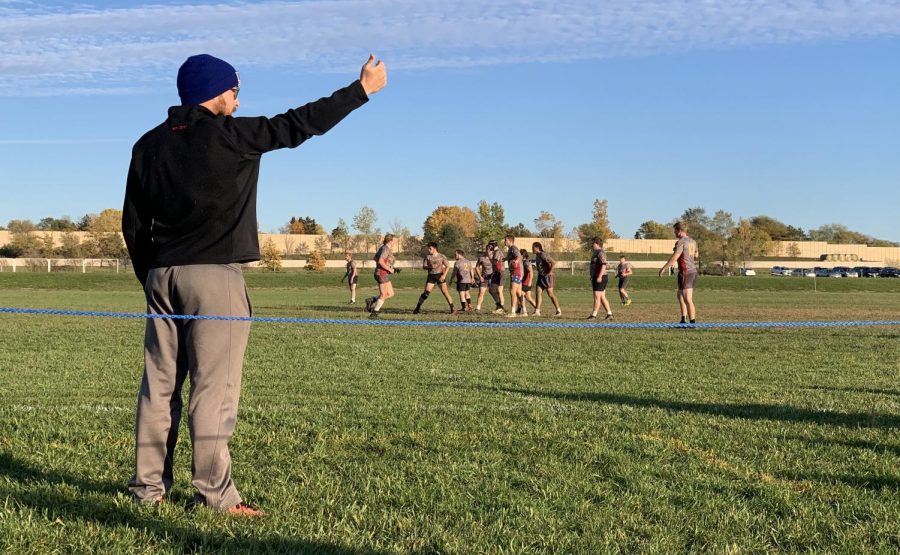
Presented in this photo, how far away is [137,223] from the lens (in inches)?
170

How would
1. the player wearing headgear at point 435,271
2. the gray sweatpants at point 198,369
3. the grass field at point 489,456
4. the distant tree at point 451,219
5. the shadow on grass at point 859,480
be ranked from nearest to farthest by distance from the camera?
the grass field at point 489,456
the gray sweatpants at point 198,369
the shadow on grass at point 859,480
the player wearing headgear at point 435,271
the distant tree at point 451,219

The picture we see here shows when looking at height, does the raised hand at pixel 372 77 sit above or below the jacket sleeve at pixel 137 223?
above

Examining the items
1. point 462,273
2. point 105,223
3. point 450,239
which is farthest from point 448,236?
point 462,273

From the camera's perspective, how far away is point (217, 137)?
4.16 m

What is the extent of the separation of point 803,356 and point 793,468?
24.8ft

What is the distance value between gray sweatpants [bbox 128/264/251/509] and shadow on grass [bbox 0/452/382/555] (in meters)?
0.20

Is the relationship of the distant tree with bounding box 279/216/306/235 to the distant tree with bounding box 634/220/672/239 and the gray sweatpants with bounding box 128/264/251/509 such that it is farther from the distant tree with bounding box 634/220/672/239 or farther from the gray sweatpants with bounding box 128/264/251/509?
the gray sweatpants with bounding box 128/264/251/509

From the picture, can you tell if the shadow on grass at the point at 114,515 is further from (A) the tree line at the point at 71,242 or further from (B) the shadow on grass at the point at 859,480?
(A) the tree line at the point at 71,242

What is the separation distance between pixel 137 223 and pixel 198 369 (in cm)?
74

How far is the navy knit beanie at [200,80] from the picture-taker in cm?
432

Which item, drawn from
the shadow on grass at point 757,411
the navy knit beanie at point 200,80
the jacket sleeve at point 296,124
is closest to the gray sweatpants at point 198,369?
the jacket sleeve at point 296,124

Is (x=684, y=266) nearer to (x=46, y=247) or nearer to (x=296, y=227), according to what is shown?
(x=46, y=247)

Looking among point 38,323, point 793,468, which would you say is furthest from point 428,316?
point 793,468

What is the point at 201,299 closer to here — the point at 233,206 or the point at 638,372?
the point at 233,206
